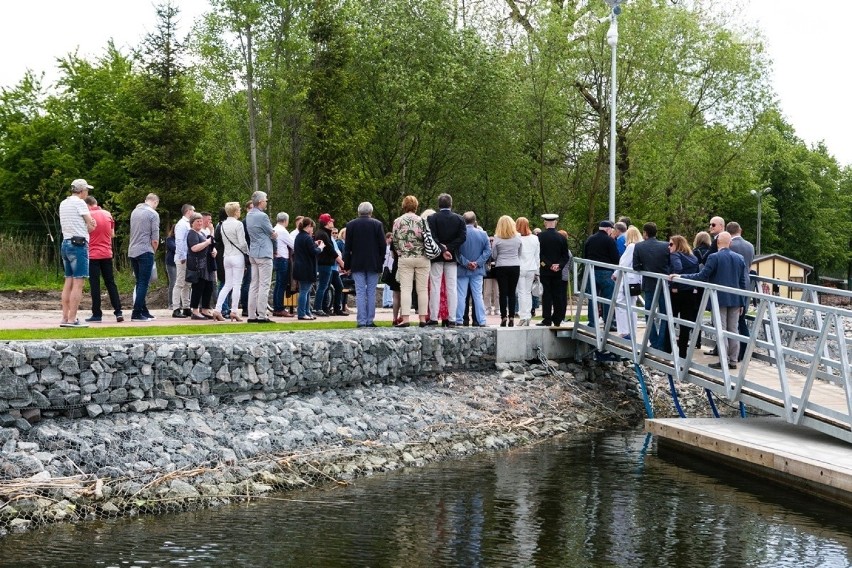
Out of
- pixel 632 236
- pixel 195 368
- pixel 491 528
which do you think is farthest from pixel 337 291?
pixel 491 528

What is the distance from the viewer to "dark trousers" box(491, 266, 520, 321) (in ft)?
61.5

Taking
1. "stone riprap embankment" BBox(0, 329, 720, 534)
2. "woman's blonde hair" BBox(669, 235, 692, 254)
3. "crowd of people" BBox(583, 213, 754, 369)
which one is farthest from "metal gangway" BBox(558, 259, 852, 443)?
"stone riprap embankment" BBox(0, 329, 720, 534)

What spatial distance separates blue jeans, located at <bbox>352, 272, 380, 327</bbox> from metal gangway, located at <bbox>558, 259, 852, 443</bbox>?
11.5 ft

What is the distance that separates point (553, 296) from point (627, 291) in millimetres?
2186

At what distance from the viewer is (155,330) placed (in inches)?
620

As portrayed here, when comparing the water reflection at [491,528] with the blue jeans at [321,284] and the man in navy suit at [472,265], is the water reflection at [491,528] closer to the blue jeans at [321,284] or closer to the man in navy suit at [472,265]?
the man in navy suit at [472,265]

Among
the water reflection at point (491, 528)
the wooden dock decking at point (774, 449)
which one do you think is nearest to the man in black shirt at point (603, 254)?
the wooden dock decking at point (774, 449)

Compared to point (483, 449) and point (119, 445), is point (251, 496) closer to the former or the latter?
point (119, 445)

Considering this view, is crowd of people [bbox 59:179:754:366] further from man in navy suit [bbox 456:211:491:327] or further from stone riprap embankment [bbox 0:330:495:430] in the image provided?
stone riprap embankment [bbox 0:330:495:430]

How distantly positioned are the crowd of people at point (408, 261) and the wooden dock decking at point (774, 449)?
45.7 inches

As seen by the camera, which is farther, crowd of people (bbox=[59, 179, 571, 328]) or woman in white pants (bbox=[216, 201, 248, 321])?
woman in white pants (bbox=[216, 201, 248, 321])

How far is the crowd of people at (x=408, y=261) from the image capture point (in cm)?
1584

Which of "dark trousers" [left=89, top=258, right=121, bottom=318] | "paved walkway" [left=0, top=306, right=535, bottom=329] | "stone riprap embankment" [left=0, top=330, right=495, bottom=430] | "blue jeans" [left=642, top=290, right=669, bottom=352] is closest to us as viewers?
"stone riprap embankment" [left=0, top=330, right=495, bottom=430]

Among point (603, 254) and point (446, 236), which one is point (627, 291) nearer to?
point (603, 254)
